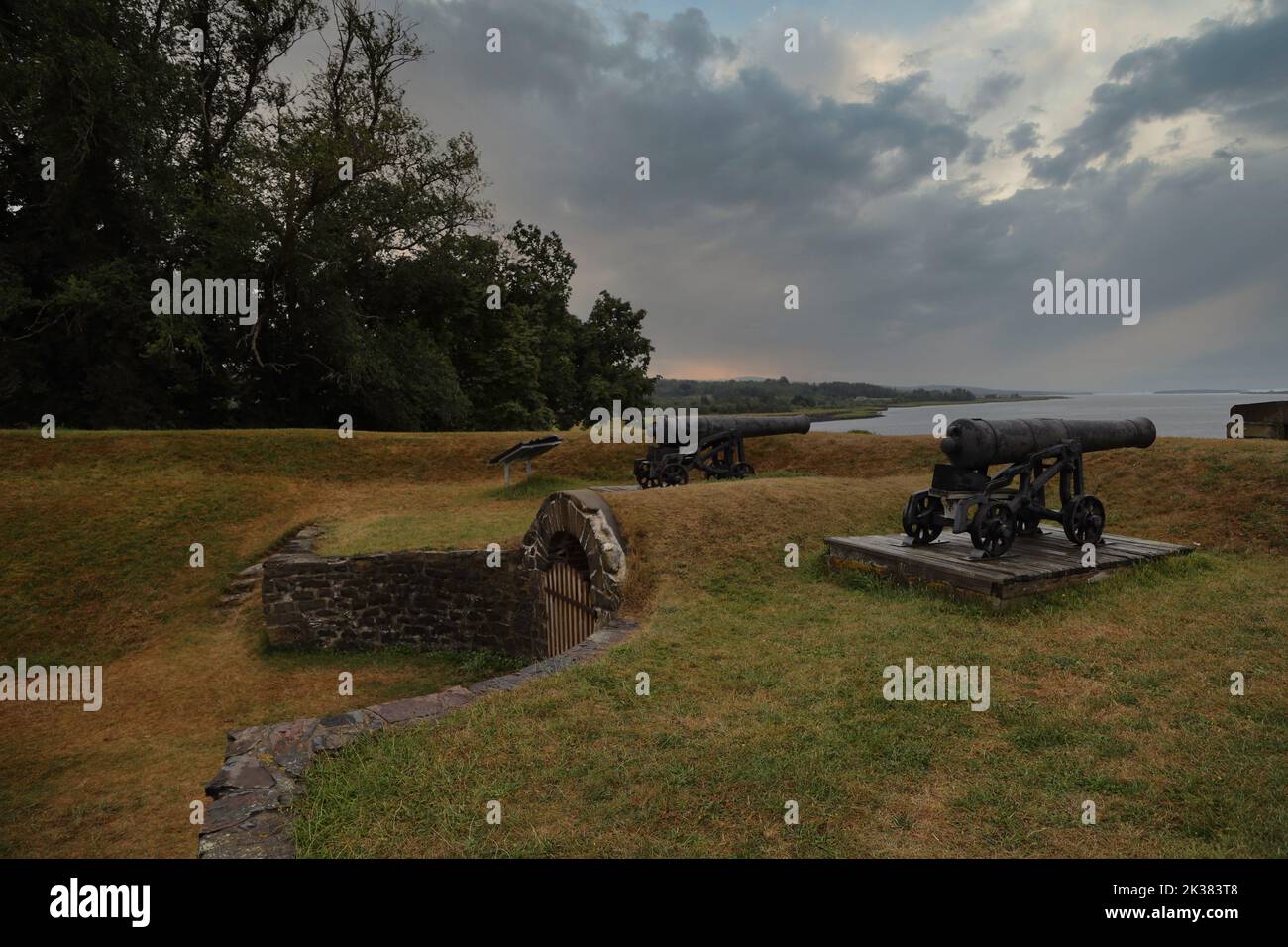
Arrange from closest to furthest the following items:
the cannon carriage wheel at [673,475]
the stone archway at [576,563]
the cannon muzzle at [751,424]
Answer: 1. the stone archway at [576,563]
2. the cannon carriage wheel at [673,475]
3. the cannon muzzle at [751,424]

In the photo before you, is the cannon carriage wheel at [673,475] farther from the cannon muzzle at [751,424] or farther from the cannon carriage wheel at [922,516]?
the cannon carriage wheel at [922,516]

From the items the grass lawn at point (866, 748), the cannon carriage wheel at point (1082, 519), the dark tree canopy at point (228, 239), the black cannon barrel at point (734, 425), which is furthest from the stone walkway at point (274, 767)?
the dark tree canopy at point (228, 239)

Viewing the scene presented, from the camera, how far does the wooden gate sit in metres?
8.84

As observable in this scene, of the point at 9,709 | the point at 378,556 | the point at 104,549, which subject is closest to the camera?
the point at 9,709

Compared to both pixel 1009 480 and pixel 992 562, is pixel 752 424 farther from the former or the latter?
pixel 992 562

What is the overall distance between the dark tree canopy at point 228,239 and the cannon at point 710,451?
14.2 m

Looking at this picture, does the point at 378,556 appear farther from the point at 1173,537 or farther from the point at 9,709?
the point at 1173,537

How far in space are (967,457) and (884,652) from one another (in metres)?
2.91

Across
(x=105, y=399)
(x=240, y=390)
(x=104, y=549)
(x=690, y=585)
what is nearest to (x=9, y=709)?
(x=104, y=549)

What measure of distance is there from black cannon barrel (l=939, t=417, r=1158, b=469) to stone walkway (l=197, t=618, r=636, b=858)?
5.42 metres

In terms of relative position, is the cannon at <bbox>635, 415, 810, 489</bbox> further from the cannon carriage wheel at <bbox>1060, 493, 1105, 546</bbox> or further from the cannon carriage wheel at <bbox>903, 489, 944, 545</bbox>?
the cannon carriage wheel at <bbox>1060, 493, 1105, 546</bbox>

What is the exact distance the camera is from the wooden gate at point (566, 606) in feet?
29.0
